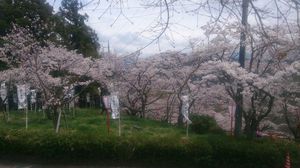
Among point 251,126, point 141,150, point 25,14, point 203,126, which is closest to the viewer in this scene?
point 141,150

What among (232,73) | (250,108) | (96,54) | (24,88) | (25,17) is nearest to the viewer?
(232,73)

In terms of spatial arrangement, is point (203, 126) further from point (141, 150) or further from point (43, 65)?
point (43, 65)

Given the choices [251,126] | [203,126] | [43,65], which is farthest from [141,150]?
[43,65]

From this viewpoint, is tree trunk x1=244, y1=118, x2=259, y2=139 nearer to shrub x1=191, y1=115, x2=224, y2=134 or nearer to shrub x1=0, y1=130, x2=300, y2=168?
shrub x1=0, y1=130, x2=300, y2=168

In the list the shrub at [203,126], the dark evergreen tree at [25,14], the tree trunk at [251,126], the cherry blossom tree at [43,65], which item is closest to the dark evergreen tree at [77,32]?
the dark evergreen tree at [25,14]

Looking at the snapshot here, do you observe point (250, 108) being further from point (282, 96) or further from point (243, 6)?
point (243, 6)

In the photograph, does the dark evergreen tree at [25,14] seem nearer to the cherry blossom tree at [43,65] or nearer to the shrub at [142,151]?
the cherry blossom tree at [43,65]

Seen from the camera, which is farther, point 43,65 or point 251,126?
point 43,65

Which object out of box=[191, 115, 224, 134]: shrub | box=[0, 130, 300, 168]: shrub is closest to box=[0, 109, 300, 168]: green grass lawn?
box=[0, 130, 300, 168]: shrub

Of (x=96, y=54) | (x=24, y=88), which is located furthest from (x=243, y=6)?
(x=96, y=54)

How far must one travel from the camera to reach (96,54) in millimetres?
40031

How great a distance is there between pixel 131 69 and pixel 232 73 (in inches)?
424

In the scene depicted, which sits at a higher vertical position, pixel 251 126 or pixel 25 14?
pixel 25 14

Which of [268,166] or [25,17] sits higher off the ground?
[25,17]
